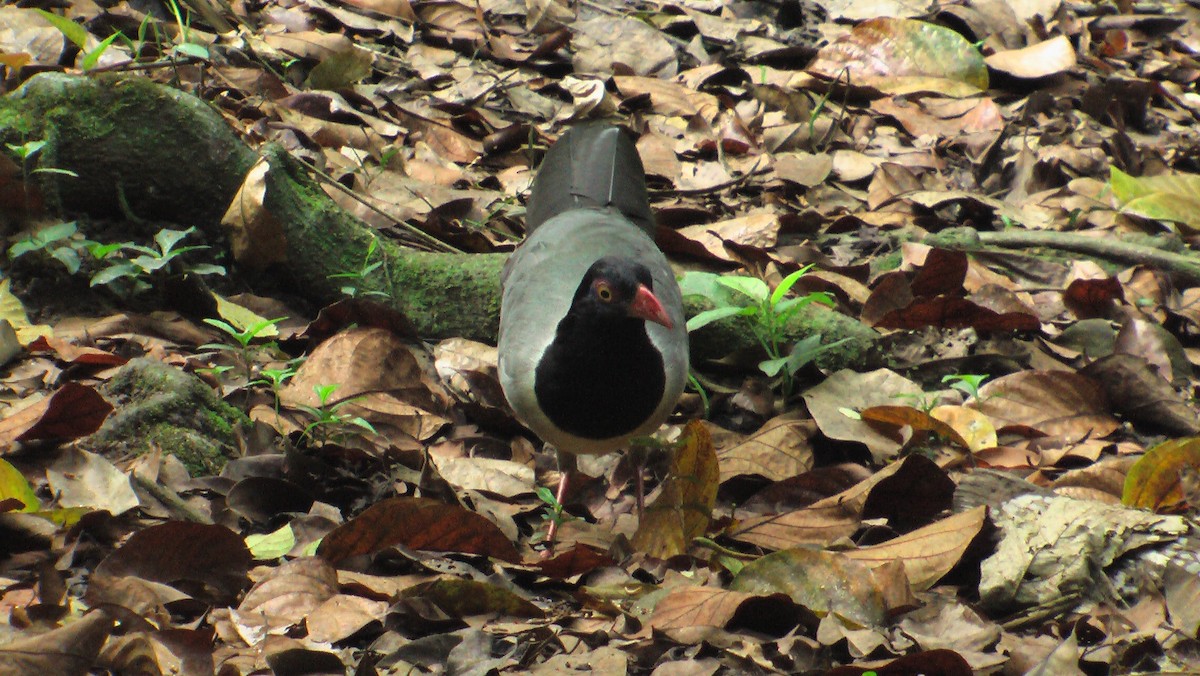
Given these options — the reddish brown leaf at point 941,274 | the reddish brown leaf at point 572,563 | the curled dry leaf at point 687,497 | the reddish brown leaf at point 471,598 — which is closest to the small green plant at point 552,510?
the curled dry leaf at point 687,497

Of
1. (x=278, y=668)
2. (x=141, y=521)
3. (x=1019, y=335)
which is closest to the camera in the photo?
(x=278, y=668)

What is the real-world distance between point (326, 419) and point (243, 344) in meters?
0.45

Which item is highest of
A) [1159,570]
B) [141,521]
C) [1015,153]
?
[1159,570]

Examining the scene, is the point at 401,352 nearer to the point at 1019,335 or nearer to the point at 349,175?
the point at 349,175

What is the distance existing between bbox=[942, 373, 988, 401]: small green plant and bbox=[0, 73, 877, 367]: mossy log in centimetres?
42

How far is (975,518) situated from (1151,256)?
319 cm

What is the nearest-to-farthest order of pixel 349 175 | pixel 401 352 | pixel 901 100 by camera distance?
pixel 401 352
pixel 349 175
pixel 901 100

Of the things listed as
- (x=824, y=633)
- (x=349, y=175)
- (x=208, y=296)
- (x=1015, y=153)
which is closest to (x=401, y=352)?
(x=208, y=296)

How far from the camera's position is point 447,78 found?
7.36m

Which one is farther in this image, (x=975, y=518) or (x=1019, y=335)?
(x=1019, y=335)

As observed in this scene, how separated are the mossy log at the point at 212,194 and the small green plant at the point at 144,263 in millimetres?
229

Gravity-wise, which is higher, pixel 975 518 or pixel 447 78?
pixel 975 518

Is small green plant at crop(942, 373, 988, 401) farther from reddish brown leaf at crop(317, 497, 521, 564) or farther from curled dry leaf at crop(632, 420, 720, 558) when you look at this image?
reddish brown leaf at crop(317, 497, 521, 564)

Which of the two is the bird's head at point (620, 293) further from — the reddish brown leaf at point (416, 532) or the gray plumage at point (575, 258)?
the reddish brown leaf at point (416, 532)
